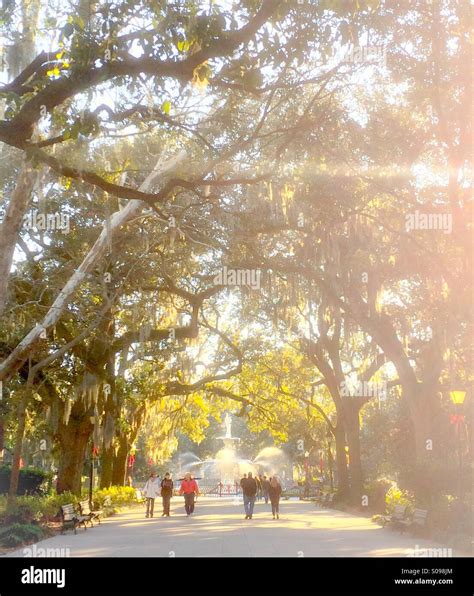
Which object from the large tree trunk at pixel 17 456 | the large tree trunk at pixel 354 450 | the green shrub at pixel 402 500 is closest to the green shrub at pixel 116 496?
the large tree trunk at pixel 17 456

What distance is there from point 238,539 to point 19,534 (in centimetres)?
490

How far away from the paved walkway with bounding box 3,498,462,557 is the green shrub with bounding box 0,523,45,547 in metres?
0.28

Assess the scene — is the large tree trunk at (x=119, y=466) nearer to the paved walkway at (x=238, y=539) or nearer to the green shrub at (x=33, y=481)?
the green shrub at (x=33, y=481)

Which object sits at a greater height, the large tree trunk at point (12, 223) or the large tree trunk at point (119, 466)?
the large tree trunk at point (12, 223)

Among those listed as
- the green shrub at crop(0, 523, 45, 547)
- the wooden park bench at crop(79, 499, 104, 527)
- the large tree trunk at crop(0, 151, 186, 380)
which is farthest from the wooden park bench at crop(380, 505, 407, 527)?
the large tree trunk at crop(0, 151, 186, 380)

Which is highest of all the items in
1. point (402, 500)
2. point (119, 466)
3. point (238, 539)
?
point (119, 466)

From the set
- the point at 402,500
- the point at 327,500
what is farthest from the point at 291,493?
the point at 402,500

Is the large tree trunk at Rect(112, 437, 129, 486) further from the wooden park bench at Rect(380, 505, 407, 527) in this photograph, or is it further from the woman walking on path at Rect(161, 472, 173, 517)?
the wooden park bench at Rect(380, 505, 407, 527)

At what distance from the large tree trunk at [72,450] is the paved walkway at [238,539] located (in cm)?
240

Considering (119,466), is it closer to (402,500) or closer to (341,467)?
(341,467)

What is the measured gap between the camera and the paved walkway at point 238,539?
13586 millimetres

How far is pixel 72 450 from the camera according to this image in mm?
24562

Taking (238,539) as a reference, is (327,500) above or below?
below
